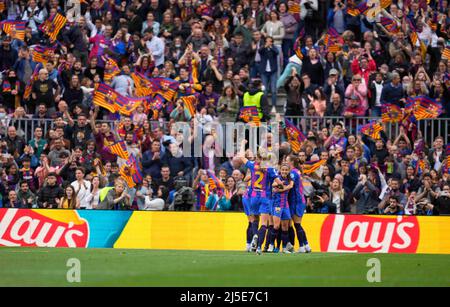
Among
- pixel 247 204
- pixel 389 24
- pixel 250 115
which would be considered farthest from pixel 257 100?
pixel 389 24

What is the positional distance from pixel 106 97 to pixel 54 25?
3.07m

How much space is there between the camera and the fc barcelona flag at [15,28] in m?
29.4

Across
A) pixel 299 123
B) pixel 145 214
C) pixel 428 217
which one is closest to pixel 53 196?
pixel 145 214

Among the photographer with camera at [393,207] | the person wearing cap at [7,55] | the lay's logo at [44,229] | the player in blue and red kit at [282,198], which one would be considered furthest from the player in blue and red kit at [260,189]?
the person wearing cap at [7,55]

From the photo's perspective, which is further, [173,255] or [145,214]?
[145,214]

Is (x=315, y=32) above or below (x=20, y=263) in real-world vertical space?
above

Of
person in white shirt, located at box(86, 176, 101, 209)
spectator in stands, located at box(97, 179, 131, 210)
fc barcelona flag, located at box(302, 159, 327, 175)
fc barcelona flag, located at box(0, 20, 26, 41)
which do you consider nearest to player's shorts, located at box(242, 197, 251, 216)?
fc barcelona flag, located at box(302, 159, 327, 175)

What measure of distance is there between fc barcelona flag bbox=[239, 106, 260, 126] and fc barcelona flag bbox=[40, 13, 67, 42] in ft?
18.9

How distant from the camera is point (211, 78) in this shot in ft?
92.8

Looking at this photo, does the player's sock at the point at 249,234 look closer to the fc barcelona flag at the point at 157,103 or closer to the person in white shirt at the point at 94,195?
the person in white shirt at the point at 94,195

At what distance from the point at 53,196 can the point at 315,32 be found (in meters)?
8.66

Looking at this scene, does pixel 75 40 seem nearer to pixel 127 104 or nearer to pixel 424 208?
pixel 127 104
